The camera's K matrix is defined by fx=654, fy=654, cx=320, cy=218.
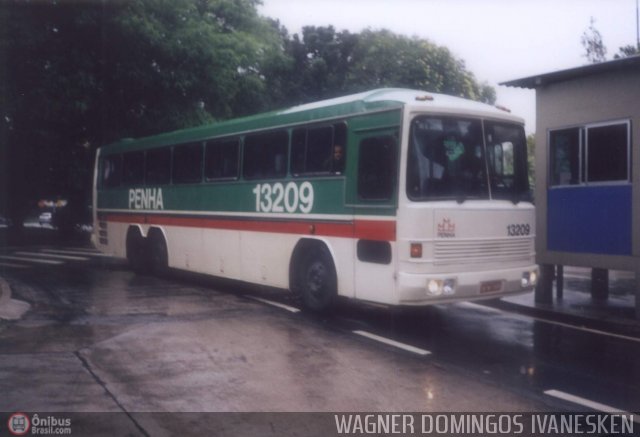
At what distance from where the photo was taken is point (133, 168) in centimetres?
1700

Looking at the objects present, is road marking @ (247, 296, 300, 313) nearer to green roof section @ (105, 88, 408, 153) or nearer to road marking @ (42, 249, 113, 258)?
green roof section @ (105, 88, 408, 153)

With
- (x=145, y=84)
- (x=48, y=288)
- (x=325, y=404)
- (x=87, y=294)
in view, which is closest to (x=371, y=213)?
(x=325, y=404)

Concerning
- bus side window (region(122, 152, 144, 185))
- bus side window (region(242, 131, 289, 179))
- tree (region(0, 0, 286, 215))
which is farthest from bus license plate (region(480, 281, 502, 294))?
tree (region(0, 0, 286, 215))

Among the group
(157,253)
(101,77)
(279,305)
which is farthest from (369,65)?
(279,305)

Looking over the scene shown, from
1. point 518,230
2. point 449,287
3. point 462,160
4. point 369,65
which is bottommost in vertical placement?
Result: point 449,287

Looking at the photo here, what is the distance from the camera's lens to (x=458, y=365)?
755 centimetres

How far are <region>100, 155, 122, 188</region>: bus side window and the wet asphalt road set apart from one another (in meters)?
5.87

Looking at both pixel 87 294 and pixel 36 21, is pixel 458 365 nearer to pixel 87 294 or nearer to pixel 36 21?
pixel 87 294

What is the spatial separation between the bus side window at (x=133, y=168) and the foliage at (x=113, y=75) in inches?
275

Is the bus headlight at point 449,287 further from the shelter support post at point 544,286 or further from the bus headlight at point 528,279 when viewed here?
the shelter support post at point 544,286

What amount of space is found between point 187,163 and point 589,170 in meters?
8.31

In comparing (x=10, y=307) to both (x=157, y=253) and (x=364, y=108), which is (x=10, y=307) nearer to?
(x=157, y=253)

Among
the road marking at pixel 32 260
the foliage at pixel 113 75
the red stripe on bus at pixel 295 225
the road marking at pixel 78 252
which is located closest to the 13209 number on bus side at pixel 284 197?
the red stripe on bus at pixel 295 225

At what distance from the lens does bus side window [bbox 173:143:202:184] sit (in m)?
14.2
